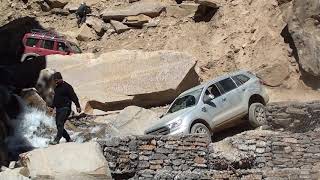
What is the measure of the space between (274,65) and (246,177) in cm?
1299

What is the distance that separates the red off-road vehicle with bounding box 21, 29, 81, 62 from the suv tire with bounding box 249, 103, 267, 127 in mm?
11142

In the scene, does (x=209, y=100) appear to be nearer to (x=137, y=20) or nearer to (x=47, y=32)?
(x=137, y=20)

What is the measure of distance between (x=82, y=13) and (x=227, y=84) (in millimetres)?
14188

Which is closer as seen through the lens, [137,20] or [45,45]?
[45,45]

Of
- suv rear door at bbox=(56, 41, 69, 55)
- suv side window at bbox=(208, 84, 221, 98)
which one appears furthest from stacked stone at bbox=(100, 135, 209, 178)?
suv rear door at bbox=(56, 41, 69, 55)

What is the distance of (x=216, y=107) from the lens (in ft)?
49.8

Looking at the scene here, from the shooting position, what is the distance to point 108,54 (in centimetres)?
2242

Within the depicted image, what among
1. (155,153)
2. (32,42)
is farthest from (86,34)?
(155,153)

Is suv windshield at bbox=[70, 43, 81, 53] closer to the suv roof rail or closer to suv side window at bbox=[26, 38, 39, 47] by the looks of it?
the suv roof rail

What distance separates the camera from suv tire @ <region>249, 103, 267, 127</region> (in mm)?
15797

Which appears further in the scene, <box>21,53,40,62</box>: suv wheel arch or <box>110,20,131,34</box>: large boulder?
<box>110,20,131,34</box>: large boulder

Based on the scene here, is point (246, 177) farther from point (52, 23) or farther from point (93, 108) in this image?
point (52, 23)

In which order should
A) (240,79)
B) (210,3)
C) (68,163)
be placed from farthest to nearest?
1. (210,3)
2. (240,79)
3. (68,163)

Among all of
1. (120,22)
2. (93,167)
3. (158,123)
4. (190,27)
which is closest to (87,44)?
(120,22)
